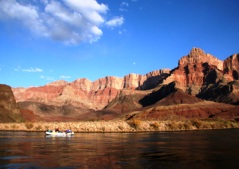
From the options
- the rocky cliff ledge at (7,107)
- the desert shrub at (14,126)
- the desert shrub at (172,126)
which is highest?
the rocky cliff ledge at (7,107)

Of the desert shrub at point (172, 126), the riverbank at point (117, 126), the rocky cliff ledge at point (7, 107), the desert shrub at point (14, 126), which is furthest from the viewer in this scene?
the rocky cliff ledge at point (7, 107)

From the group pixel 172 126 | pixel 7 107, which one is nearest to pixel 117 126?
pixel 172 126

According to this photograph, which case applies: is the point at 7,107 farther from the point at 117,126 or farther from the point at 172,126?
the point at 172,126

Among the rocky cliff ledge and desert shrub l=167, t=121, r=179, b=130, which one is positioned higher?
the rocky cliff ledge

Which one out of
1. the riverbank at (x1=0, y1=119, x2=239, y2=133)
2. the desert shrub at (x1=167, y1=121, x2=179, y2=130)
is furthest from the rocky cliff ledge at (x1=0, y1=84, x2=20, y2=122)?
the desert shrub at (x1=167, y1=121, x2=179, y2=130)

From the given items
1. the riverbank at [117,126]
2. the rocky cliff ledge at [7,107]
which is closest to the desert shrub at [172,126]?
the riverbank at [117,126]

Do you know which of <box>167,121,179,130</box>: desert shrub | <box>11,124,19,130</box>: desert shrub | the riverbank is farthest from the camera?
<box>11,124,19,130</box>: desert shrub

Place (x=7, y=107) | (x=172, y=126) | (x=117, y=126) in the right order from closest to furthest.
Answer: (x=117, y=126), (x=172, y=126), (x=7, y=107)

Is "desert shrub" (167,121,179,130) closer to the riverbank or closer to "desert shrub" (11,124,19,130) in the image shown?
the riverbank

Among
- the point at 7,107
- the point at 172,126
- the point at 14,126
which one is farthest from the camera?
the point at 7,107

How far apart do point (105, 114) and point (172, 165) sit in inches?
6864

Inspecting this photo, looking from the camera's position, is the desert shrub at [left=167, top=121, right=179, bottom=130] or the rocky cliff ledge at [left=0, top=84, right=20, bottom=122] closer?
the desert shrub at [left=167, top=121, right=179, bottom=130]

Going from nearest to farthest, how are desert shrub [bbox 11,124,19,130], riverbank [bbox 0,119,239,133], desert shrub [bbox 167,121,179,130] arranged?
riverbank [bbox 0,119,239,133], desert shrub [bbox 167,121,179,130], desert shrub [bbox 11,124,19,130]

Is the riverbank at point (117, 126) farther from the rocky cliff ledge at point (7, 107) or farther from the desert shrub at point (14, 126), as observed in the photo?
the rocky cliff ledge at point (7, 107)
